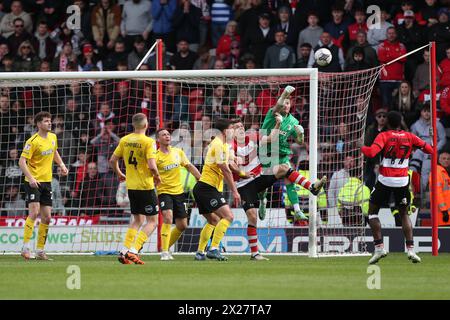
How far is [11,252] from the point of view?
66.1 feet

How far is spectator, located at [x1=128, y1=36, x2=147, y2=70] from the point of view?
24719 mm

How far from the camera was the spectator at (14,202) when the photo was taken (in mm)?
22286

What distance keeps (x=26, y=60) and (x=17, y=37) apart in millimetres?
1181

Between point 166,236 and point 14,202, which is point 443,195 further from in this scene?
point 14,202

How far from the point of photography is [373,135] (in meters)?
21.9

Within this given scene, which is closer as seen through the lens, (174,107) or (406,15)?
(174,107)

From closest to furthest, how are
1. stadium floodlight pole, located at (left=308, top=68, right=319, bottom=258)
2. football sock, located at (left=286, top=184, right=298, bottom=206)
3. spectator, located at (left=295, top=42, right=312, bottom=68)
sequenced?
1. stadium floodlight pole, located at (left=308, top=68, right=319, bottom=258)
2. football sock, located at (left=286, top=184, right=298, bottom=206)
3. spectator, located at (left=295, top=42, right=312, bottom=68)

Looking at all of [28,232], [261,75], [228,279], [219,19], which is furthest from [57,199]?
[228,279]

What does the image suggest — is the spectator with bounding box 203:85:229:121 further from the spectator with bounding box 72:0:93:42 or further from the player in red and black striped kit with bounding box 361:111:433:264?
the player in red and black striped kit with bounding box 361:111:433:264

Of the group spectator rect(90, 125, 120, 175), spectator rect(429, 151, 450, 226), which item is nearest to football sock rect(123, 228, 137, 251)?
spectator rect(90, 125, 120, 175)

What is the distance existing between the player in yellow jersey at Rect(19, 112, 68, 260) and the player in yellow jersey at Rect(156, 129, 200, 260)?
1.67 m
